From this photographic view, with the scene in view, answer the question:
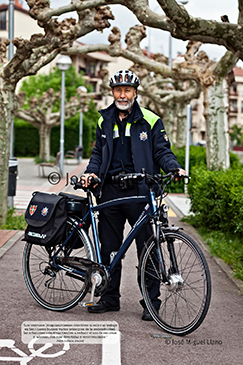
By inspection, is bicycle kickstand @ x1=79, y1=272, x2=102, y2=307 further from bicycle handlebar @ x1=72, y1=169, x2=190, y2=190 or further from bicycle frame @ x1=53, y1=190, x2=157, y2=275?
bicycle handlebar @ x1=72, y1=169, x2=190, y2=190

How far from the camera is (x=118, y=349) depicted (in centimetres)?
378

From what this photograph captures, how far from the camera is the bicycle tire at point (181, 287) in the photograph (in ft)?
12.8

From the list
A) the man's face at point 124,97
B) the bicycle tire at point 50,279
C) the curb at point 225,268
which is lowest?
the curb at point 225,268

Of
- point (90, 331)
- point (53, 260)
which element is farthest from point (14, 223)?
point (90, 331)

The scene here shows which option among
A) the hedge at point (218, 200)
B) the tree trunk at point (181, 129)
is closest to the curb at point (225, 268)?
the hedge at point (218, 200)

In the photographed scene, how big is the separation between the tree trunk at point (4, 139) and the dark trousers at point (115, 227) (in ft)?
14.6

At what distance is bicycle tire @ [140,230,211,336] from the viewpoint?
3898 mm

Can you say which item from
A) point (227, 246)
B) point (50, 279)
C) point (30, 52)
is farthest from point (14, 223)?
point (50, 279)

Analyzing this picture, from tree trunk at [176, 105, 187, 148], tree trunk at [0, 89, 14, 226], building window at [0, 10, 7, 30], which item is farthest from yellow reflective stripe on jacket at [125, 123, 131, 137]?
building window at [0, 10, 7, 30]

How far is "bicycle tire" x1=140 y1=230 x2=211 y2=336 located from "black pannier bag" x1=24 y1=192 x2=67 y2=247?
28.7 inches

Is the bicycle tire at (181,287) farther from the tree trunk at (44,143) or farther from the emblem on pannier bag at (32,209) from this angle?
the tree trunk at (44,143)

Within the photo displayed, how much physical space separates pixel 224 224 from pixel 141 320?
387 cm

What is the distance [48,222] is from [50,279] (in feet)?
1.84

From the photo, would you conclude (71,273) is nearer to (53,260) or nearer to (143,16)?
(53,260)
